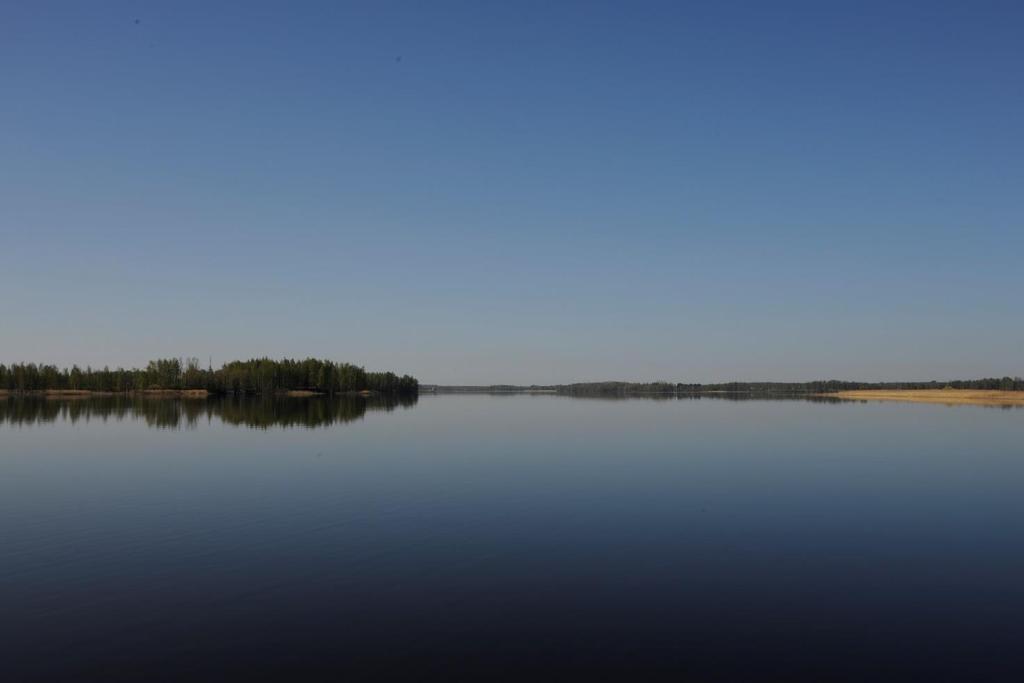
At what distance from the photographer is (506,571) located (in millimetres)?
20703

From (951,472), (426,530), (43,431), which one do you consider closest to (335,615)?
(426,530)

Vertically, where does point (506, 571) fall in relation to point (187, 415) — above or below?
below

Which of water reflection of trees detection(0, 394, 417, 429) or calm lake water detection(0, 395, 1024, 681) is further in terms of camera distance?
water reflection of trees detection(0, 394, 417, 429)

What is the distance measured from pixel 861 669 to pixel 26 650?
18196mm

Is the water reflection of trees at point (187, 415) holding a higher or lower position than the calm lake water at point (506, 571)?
higher

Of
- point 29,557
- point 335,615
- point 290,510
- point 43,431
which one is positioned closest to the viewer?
point 335,615

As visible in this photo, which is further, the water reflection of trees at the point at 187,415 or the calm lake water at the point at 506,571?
the water reflection of trees at the point at 187,415

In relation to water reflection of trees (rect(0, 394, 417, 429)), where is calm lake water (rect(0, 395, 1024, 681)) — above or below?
below

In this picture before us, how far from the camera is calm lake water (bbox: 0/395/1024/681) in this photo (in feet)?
47.2

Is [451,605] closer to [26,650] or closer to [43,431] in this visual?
[26,650]

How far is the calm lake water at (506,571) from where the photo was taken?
47.2 ft

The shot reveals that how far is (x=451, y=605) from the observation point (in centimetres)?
1748

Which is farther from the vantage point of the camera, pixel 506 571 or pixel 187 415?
pixel 187 415

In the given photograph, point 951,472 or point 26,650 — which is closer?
point 26,650
